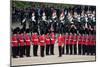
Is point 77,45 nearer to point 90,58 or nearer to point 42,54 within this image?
point 90,58

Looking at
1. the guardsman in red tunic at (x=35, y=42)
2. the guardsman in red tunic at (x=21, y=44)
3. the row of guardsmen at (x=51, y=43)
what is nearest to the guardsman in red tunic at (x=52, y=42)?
the row of guardsmen at (x=51, y=43)

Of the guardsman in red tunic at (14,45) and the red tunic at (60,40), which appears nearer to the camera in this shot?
the guardsman in red tunic at (14,45)

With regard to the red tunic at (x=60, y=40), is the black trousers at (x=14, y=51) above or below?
below

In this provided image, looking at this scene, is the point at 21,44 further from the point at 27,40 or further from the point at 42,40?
the point at 42,40

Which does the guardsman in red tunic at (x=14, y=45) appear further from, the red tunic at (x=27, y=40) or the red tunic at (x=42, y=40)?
the red tunic at (x=42, y=40)

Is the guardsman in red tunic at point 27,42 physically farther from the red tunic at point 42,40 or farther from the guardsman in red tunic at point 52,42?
the guardsman in red tunic at point 52,42

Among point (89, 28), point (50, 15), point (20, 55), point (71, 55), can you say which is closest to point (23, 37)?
point (20, 55)

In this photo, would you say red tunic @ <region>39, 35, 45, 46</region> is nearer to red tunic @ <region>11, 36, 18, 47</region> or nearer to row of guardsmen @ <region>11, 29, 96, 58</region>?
row of guardsmen @ <region>11, 29, 96, 58</region>

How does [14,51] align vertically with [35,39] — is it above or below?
below

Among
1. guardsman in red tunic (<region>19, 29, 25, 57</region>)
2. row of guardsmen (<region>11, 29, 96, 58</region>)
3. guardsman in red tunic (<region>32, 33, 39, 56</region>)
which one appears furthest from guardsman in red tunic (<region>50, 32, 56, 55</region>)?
guardsman in red tunic (<region>19, 29, 25, 57</region>)

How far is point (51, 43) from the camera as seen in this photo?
2.25 m

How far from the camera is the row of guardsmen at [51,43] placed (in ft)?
7.00

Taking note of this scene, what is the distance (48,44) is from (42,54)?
0.37ft

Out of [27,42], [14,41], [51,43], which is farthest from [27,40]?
[51,43]
